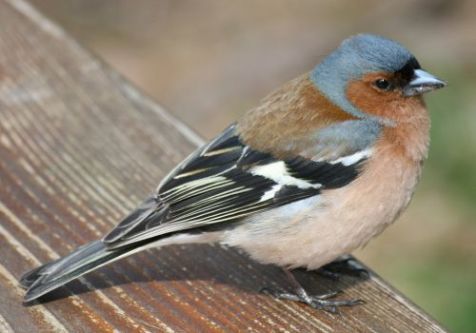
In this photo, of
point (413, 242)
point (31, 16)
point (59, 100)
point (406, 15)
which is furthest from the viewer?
point (406, 15)

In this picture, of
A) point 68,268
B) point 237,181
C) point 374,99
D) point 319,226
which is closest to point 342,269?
point 319,226

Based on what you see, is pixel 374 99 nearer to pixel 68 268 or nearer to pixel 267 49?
pixel 68 268

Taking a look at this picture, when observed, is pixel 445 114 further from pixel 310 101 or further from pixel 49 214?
pixel 49 214

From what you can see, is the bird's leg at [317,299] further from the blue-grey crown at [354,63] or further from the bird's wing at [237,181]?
the blue-grey crown at [354,63]

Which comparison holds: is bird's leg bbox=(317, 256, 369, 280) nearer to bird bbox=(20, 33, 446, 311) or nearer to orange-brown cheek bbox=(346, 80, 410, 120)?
bird bbox=(20, 33, 446, 311)

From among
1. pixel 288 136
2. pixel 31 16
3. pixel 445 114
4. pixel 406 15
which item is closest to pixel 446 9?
pixel 406 15

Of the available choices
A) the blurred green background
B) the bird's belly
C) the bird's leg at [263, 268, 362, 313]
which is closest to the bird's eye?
the bird's belly
